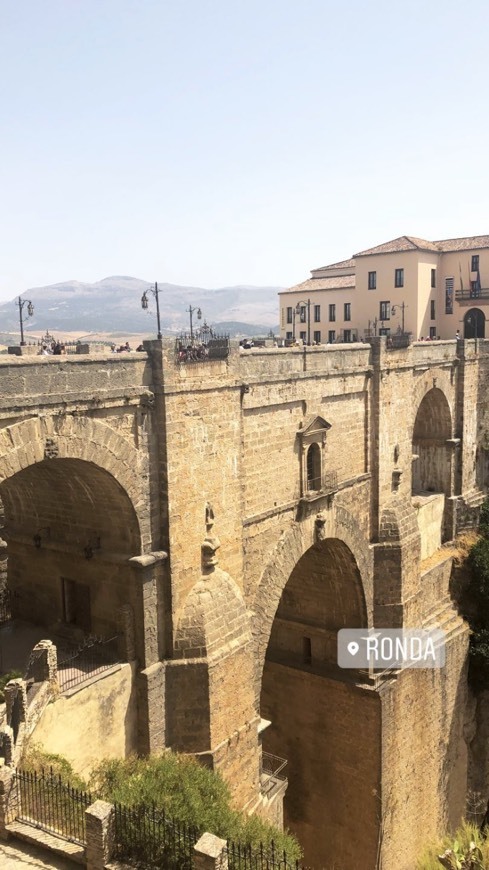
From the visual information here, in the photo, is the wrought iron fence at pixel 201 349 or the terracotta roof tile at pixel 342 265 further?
the terracotta roof tile at pixel 342 265

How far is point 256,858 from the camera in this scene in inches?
419

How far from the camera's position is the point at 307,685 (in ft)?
76.1

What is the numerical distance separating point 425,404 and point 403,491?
5820 millimetres

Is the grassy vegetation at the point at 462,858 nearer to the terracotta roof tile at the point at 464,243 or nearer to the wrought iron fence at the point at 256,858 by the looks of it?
the wrought iron fence at the point at 256,858

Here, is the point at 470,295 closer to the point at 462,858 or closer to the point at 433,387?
the point at 433,387

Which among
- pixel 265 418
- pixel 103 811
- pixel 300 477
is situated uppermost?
pixel 265 418

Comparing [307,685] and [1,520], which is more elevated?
[1,520]

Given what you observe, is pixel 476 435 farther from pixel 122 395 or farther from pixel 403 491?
pixel 122 395

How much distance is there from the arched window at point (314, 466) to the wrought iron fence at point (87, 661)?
24.1 ft

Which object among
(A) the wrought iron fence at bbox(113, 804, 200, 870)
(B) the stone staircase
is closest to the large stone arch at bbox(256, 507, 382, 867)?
(B) the stone staircase

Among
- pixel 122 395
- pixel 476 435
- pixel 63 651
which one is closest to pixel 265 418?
pixel 122 395

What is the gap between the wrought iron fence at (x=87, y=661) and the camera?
13508 millimetres

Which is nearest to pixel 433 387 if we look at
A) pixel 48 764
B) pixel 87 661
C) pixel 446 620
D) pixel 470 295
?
pixel 446 620

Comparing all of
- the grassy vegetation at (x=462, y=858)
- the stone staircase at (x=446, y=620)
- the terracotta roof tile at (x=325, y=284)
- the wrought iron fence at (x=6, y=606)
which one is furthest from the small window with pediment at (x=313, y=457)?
the terracotta roof tile at (x=325, y=284)
